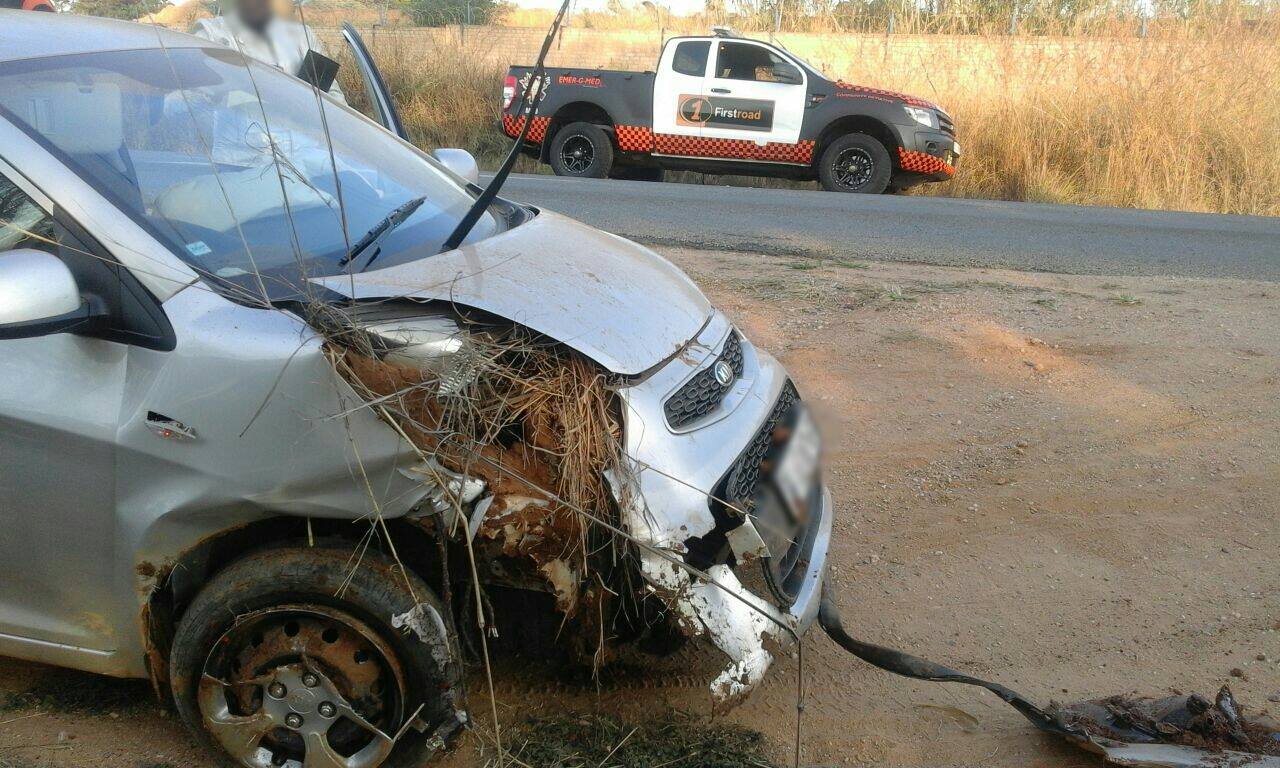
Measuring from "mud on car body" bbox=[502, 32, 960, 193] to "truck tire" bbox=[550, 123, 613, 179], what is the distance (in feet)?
0.07

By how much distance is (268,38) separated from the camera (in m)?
2.69

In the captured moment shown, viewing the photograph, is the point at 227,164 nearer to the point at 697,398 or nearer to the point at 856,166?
the point at 697,398

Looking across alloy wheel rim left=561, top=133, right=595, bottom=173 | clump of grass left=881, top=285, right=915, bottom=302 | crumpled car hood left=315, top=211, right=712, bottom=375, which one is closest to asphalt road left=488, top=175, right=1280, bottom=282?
clump of grass left=881, top=285, right=915, bottom=302

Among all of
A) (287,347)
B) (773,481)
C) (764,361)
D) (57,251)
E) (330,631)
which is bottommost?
(330,631)

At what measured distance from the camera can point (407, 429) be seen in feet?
8.01

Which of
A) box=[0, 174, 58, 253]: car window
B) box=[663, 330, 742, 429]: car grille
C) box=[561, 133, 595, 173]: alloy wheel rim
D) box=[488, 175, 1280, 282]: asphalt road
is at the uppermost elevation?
box=[0, 174, 58, 253]: car window

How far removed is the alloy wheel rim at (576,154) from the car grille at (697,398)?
41.4 feet

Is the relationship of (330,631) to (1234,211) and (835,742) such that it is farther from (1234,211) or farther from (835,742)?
(1234,211)

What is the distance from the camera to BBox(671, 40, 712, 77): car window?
14.4 meters

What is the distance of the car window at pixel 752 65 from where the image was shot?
1415cm

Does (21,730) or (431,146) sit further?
(431,146)

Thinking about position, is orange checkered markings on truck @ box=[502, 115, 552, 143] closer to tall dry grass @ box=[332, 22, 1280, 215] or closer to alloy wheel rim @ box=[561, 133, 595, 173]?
alloy wheel rim @ box=[561, 133, 595, 173]

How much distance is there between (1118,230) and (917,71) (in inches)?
329

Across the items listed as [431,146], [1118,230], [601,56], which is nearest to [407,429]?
[1118,230]
